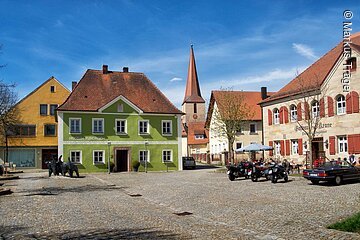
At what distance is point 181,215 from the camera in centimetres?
1271

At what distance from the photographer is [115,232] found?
9.93m

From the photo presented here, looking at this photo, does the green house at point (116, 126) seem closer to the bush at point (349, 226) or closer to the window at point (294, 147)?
the window at point (294, 147)

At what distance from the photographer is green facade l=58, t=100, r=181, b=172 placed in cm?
4069

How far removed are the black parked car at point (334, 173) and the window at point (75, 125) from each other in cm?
2481

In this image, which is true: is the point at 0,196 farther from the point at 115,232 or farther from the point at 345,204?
the point at 345,204

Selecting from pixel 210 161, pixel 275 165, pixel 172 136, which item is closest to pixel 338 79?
pixel 275 165

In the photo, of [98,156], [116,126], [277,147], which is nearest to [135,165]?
[98,156]

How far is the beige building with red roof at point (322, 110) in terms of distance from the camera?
103 feet

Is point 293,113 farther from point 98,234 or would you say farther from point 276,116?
point 98,234

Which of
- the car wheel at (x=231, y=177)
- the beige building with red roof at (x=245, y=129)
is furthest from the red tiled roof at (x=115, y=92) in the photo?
the car wheel at (x=231, y=177)

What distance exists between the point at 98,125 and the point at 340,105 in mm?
21851

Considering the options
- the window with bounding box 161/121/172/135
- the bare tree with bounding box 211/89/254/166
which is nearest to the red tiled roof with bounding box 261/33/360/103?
the bare tree with bounding box 211/89/254/166

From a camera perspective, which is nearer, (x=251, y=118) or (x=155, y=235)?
(x=155, y=235)

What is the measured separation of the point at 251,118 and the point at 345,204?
138 feet
